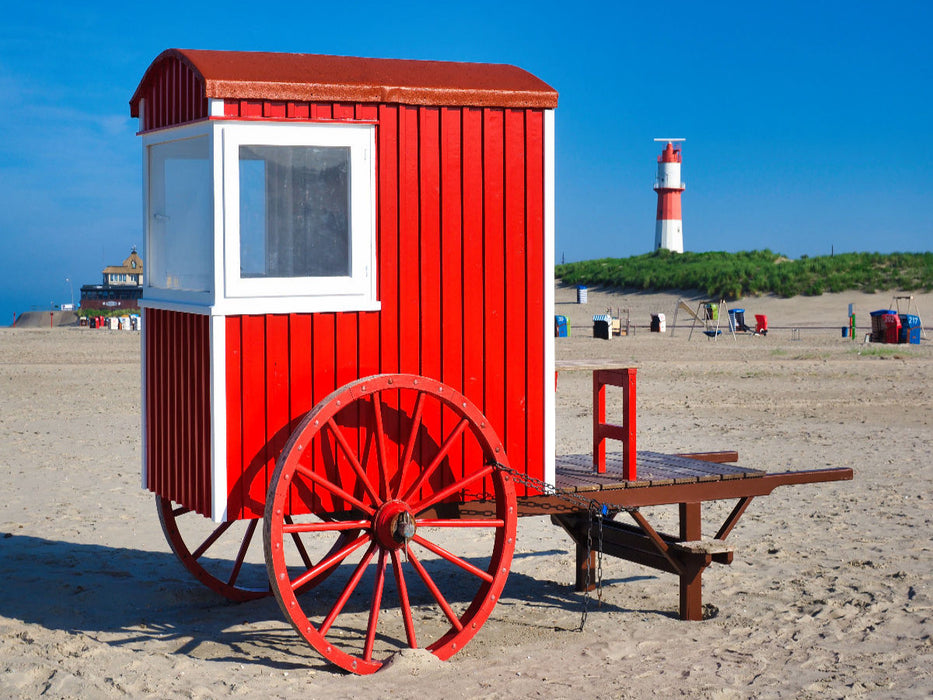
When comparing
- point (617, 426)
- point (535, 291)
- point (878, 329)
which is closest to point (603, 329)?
point (878, 329)

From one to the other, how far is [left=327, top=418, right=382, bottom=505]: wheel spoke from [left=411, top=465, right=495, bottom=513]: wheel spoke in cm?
28

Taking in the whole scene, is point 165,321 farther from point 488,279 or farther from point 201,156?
point 488,279

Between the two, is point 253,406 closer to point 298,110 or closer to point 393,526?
point 393,526

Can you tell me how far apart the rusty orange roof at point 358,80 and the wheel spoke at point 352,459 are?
75.6 inches

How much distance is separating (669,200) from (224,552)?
2755 inches

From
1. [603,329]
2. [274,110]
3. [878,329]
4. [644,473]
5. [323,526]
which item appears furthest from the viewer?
[603,329]

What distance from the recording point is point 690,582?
25.2ft

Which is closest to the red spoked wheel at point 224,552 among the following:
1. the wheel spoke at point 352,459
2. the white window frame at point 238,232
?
the wheel spoke at point 352,459

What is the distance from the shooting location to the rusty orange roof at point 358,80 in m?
6.30

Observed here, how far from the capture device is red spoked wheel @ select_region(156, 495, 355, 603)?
314 inches

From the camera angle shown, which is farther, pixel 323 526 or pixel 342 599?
pixel 342 599

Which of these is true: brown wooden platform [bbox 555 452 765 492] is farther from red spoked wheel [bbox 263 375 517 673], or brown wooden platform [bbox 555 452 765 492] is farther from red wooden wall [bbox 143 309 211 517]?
red wooden wall [bbox 143 309 211 517]

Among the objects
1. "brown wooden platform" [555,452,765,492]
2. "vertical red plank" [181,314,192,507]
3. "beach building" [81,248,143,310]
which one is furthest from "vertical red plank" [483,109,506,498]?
"beach building" [81,248,143,310]

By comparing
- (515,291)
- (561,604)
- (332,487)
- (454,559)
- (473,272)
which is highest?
(473,272)
